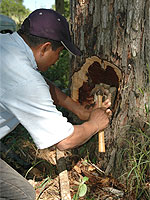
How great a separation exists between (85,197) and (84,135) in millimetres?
821

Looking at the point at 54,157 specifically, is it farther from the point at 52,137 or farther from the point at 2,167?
the point at 52,137

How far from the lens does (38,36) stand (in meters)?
1.69

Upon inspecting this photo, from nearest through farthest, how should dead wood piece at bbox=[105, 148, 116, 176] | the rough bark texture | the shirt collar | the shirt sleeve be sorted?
the shirt sleeve
the shirt collar
the rough bark texture
dead wood piece at bbox=[105, 148, 116, 176]

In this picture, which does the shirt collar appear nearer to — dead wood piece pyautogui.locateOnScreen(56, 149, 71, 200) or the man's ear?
the man's ear

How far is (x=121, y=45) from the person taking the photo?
212 cm

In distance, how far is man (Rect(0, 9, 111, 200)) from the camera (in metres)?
1.51

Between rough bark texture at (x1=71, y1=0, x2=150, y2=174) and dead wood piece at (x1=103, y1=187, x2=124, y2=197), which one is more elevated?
rough bark texture at (x1=71, y1=0, x2=150, y2=174)

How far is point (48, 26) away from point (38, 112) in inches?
24.6

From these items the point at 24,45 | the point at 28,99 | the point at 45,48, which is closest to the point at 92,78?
the point at 45,48

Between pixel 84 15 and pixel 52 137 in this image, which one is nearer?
pixel 52 137

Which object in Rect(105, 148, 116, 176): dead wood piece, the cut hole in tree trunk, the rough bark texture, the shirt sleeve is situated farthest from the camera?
Rect(105, 148, 116, 176): dead wood piece

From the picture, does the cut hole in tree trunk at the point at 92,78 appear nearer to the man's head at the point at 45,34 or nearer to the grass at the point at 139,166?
the grass at the point at 139,166

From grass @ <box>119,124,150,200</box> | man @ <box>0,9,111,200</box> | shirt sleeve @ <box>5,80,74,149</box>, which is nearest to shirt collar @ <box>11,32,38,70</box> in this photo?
man @ <box>0,9,111,200</box>

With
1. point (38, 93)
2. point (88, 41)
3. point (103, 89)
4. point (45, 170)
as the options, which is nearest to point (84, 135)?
point (38, 93)
